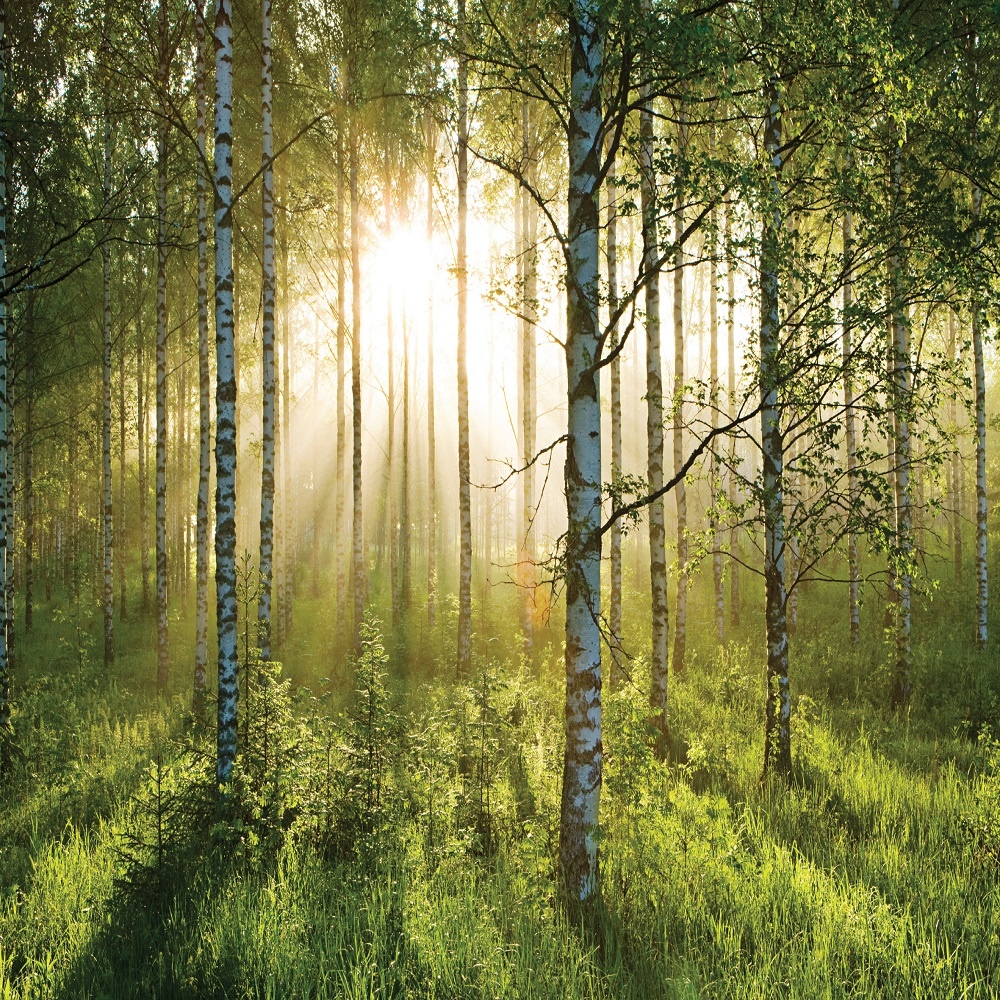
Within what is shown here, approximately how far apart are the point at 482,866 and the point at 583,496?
120 inches

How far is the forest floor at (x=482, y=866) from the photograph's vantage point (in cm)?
370

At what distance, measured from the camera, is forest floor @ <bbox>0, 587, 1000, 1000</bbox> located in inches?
146

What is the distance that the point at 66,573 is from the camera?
28156mm

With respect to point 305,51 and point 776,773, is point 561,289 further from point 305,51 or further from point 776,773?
point 305,51

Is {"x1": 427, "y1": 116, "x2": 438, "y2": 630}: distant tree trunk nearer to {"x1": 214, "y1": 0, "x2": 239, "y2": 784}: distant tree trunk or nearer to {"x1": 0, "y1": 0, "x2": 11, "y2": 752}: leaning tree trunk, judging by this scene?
{"x1": 0, "y1": 0, "x2": 11, "y2": 752}: leaning tree trunk

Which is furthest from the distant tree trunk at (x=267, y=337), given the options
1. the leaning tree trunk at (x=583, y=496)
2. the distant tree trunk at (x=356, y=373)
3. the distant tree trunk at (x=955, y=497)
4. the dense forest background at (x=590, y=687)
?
the distant tree trunk at (x=955, y=497)

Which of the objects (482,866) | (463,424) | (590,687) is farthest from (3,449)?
(590,687)

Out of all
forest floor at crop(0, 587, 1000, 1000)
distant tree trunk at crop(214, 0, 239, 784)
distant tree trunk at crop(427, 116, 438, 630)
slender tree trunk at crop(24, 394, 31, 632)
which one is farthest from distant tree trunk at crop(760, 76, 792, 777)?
slender tree trunk at crop(24, 394, 31, 632)

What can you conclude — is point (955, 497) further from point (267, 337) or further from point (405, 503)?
point (267, 337)

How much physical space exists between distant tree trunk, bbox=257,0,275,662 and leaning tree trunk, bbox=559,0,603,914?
5.19m

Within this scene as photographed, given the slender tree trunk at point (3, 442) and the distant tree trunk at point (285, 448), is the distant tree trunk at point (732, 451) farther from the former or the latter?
the distant tree trunk at point (285, 448)

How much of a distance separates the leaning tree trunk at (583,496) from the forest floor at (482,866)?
0.43m

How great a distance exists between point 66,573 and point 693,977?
3160 cm

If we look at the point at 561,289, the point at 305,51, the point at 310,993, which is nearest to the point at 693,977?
the point at 310,993
